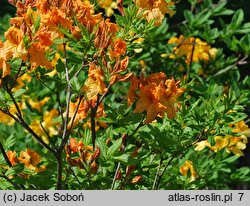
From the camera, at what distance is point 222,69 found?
3678 millimetres

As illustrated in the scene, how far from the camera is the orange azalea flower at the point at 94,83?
6.21 feet

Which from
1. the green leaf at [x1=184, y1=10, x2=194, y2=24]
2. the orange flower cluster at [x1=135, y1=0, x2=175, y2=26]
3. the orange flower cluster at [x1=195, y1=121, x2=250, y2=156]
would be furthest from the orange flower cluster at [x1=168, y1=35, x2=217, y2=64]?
the orange flower cluster at [x1=135, y1=0, x2=175, y2=26]

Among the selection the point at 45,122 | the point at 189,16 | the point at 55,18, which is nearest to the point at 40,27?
the point at 55,18

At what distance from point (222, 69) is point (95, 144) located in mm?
1649

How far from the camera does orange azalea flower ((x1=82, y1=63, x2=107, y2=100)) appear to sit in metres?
1.89

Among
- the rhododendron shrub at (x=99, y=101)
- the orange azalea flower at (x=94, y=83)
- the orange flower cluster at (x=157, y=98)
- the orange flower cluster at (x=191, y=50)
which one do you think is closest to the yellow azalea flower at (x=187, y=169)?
the rhododendron shrub at (x=99, y=101)

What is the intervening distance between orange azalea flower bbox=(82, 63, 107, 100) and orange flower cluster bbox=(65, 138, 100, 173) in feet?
0.61

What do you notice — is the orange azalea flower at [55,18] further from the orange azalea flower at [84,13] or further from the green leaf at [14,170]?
the green leaf at [14,170]

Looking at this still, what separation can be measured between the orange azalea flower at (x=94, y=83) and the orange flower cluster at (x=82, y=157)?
Result: 0.18 meters

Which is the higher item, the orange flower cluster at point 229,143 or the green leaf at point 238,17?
the green leaf at point 238,17

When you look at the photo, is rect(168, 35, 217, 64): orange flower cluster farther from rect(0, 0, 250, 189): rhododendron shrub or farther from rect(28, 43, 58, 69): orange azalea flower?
rect(28, 43, 58, 69): orange azalea flower

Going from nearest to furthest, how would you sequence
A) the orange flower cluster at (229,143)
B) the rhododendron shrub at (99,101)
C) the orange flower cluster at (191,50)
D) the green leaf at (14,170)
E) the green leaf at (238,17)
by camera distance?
1. the rhododendron shrub at (99,101)
2. the green leaf at (14,170)
3. the orange flower cluster at (229,143)
4. the green leaf at (238,17)
5. the orange flower cluster at (191,50)
